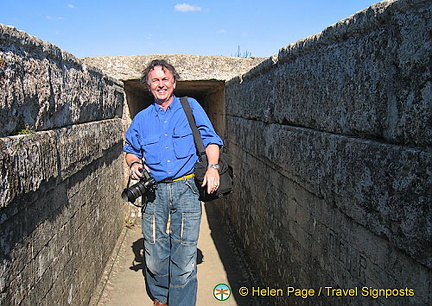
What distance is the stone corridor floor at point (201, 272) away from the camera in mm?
3678

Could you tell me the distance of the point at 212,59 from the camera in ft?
20.9

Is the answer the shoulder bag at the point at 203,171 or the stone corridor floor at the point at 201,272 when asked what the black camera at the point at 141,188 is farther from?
the stone corridor floor at the point at 201,272

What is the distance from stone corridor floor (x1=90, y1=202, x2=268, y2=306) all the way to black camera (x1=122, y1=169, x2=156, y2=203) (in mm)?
1173

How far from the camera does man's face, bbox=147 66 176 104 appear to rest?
315 cm

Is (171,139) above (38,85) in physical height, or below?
below

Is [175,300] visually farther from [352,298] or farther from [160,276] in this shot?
[352,298]

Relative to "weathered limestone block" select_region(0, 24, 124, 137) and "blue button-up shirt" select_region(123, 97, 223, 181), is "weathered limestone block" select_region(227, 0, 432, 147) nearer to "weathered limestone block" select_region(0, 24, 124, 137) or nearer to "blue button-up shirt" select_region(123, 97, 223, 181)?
"blue button-up shirt" select_region(123, 97, 223, 181)

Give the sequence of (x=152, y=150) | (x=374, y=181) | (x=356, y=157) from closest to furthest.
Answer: (x=374, y=181) → (x=356, y=157) → (x=152, y=150)

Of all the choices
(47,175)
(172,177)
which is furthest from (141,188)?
(47,175)

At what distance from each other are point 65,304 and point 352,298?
1.96m

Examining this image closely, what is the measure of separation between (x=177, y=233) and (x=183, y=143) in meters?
0.73

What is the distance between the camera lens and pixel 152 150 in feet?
10.2

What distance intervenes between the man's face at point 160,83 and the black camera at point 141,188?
62cm

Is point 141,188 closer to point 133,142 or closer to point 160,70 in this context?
point 133,142
